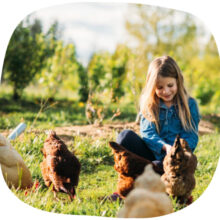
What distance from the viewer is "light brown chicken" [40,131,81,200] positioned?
2219 mm

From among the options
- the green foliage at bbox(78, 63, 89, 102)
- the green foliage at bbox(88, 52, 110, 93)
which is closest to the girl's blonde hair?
the green foliage at bbox(88, 52, 110, 93)

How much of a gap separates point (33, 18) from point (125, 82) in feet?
2.72

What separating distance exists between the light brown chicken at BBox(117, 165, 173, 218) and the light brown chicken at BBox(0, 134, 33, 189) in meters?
0.79

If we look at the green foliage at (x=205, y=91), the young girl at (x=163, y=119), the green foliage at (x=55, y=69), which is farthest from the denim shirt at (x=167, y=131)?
the green foliage at (x=55, y=69)

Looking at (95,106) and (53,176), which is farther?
(95,106)

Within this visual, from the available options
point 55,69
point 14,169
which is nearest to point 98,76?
point 55,69

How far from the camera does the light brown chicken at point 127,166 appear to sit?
7.03ft

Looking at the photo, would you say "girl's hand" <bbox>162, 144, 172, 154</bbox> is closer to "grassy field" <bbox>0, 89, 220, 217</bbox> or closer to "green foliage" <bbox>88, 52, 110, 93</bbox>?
"grassy field" <bbox>0, 89, 220, 217</bbox>

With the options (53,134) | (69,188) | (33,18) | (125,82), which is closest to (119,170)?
(69,188)

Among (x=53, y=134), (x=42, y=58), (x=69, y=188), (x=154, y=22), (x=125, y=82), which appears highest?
(x=154, y=22)

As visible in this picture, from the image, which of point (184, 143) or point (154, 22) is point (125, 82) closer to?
point (154, 22)

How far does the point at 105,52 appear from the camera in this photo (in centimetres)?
248

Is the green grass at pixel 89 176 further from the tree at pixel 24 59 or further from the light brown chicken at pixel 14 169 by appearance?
the tree at pixel 24 59

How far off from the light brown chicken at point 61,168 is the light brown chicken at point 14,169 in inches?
7.1
